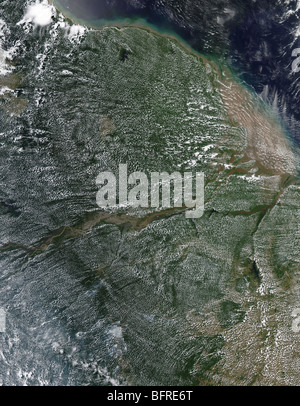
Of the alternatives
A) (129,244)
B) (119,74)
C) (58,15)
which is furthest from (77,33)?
(129,244)

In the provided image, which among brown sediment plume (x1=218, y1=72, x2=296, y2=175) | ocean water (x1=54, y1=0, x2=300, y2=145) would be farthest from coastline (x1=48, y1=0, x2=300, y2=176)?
ocean water (x1=54, y1=0, x2=300, y2=145)

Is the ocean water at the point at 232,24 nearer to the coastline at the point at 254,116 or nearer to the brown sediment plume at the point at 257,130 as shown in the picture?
the coastline at the point at 254,116

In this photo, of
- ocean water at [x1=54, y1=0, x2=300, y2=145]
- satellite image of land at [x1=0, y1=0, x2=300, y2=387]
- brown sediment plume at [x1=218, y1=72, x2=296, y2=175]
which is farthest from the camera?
brown sediment plume at [x1=218, y1=72, x2=296, y2=175]

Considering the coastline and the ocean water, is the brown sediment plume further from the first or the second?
the ocean water

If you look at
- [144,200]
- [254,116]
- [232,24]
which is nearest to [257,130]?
[254,116]

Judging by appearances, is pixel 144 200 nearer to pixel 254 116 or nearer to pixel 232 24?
pixel 254 116

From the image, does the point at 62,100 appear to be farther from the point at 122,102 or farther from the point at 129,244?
the point at 129,244

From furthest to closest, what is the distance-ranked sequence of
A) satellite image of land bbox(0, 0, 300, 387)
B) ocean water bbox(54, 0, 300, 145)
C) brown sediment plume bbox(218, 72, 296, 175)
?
brown sediment plume bbox(218, 72, 296, 175), ocean water bbox(54, 0, 300, 145), satellite image of land bbox(0, 0, 300, 387)

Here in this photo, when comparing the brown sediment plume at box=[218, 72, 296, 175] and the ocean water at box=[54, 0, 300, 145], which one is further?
the brown sediment plume at box=[218, 72, 296, 175]
